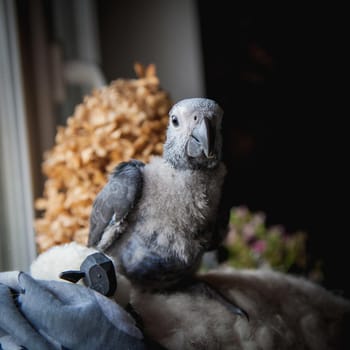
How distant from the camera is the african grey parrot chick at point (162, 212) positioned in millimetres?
393

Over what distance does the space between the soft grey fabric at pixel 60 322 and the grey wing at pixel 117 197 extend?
0.34ft

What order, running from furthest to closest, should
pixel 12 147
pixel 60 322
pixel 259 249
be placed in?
pixel 259 249 < pixel 12 147 < pixel 60 322

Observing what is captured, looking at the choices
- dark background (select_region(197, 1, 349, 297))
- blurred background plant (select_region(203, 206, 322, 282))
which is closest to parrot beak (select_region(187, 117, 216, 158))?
blurred background plant (select_region(203, 206, 322, 282))

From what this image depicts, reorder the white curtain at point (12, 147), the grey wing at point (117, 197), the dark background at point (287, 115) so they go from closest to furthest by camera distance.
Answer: the grey wing at point (117, 197) → the white curtain at point (12, 147) → the dark background at point (287, 115)

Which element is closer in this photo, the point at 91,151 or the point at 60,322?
the point at 60,322

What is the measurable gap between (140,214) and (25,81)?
1.54ft

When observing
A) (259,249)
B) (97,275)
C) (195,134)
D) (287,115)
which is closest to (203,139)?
(195,134)

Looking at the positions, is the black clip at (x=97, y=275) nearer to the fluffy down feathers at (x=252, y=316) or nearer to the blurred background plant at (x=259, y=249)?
the fluffy down feathers at (x=252, y=316)

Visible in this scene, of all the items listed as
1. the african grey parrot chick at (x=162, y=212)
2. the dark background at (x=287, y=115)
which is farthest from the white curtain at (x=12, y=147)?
the dark background at (x=287, y=115)

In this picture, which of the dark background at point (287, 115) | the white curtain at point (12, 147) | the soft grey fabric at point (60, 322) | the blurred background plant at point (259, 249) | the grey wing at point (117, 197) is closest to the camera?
the soft grey fabric at point (60, 322)

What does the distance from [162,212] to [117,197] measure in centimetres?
5

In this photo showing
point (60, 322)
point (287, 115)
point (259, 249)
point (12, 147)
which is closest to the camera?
point (60, 322)

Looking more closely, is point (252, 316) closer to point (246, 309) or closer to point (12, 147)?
point (246, 309)

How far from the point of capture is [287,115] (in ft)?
4.39
